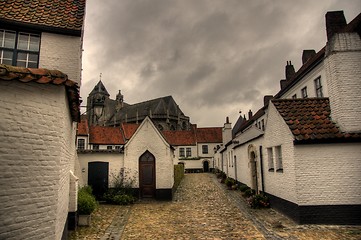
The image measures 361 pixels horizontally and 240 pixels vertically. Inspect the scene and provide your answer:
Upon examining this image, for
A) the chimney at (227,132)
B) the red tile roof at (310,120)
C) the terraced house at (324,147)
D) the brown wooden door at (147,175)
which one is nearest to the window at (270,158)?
the terraced house at (324,147)

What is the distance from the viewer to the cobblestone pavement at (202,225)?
28.3ft

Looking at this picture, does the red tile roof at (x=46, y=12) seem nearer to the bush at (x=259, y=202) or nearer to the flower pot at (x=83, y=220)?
the flower pot at (x=83, y=220)

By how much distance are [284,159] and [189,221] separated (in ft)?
15.7

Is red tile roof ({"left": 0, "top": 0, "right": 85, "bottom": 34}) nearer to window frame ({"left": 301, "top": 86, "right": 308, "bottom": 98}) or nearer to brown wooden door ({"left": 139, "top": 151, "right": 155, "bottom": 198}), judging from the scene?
brown wooden door ({"left": 139, "top": 151, "right": 155, "bottom": 198})

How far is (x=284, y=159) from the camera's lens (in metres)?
11.0

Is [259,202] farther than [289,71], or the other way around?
[289,71]

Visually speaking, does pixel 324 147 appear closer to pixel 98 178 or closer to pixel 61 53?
pixel 61 53

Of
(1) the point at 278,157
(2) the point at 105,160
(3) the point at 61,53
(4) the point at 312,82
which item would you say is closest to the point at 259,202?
(1) the point at 278,157

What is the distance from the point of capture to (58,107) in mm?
5668

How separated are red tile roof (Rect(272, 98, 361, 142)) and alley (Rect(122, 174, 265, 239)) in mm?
4124

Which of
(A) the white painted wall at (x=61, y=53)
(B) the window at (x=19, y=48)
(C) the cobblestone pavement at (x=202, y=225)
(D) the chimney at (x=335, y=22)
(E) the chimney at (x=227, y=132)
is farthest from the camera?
(E) the chimney at (x=227, y=132)

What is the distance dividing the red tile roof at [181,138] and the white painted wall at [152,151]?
111 ft

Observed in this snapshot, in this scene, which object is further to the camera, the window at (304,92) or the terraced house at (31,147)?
the window at (304,92)

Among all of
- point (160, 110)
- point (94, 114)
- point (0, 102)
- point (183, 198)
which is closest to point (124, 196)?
point (183, 198)
